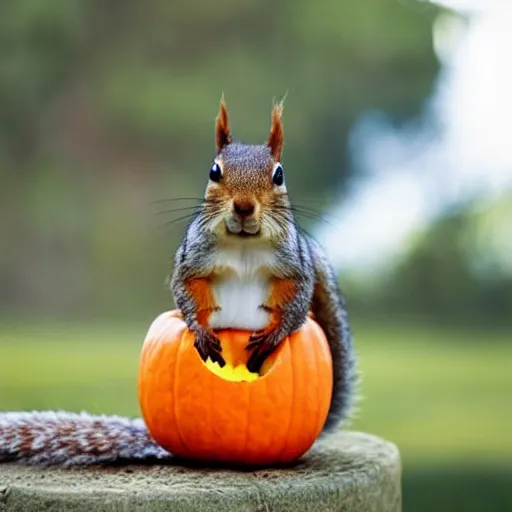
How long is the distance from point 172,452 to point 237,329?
9.5 inches

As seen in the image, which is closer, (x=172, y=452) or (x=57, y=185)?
(x=172, y=452)

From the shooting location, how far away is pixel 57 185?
307 centimetres

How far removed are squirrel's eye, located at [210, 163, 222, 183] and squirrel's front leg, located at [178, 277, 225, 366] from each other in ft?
0.53

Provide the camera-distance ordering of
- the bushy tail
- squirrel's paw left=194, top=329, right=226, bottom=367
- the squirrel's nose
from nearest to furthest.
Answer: the squirrel's nose, squirrel's paw left=194, top=329, right=226, bottom=367, the bushy tail

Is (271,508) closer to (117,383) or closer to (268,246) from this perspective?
(268,246)

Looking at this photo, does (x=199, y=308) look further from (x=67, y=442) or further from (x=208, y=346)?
(x=67, y=442)

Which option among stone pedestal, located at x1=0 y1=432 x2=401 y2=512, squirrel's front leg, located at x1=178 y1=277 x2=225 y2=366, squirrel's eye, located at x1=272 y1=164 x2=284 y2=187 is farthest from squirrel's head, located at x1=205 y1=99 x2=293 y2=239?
stone pedestal, located at x1=0 y1=432 x2=401 y2=512

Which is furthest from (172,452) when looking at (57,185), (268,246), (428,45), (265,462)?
(428,45)

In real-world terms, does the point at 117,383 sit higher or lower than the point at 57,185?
lower

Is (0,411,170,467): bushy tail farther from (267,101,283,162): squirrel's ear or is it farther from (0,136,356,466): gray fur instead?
(267,101,283,162): squirrel's ear

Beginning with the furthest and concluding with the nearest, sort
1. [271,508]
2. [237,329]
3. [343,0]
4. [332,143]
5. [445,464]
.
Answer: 1. [343,0]
2. [332,143]
3. [445,464]
4. [237,329]
5. [271,508]

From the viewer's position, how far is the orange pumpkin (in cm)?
135

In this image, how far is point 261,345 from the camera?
1.35 meters

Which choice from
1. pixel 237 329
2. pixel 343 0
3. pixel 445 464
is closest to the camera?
pixel 237 329
